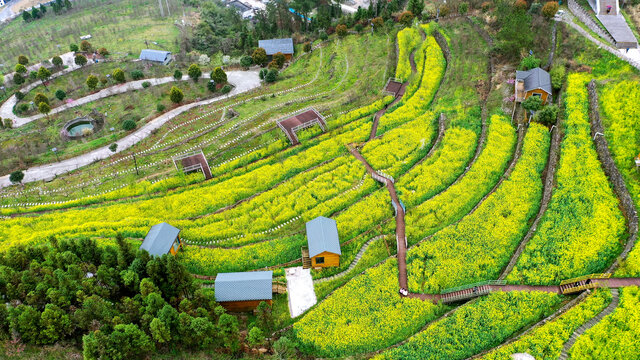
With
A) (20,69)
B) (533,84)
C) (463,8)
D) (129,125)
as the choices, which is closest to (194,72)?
(129,125)

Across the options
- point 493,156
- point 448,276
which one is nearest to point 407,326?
point 448,276

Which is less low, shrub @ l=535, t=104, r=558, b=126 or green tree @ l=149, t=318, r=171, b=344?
shrub @ l=535, t=104, r=558, b=126

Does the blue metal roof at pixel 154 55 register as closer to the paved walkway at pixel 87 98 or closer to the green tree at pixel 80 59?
the paved walkway at pixel 87 98

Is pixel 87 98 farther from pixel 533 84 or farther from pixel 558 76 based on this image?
pixel 558 76

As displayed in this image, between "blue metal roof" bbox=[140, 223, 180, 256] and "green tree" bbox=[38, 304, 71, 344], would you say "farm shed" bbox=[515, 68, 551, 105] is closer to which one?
"blue metal roof" bbox=[140, 223, 180, 256]

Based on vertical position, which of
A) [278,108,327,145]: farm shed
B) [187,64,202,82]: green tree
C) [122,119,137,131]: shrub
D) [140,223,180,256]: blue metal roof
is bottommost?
[140,223,180,256]: blue metal roof

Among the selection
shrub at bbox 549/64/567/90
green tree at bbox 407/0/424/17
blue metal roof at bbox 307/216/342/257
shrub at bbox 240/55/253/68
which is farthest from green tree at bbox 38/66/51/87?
shrub at bbox 549/64/567/90

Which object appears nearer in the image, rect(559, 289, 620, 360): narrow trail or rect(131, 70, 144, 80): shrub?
rect(559, 289, 620, 360): narrow trail

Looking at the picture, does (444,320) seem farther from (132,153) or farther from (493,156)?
(132,153)
